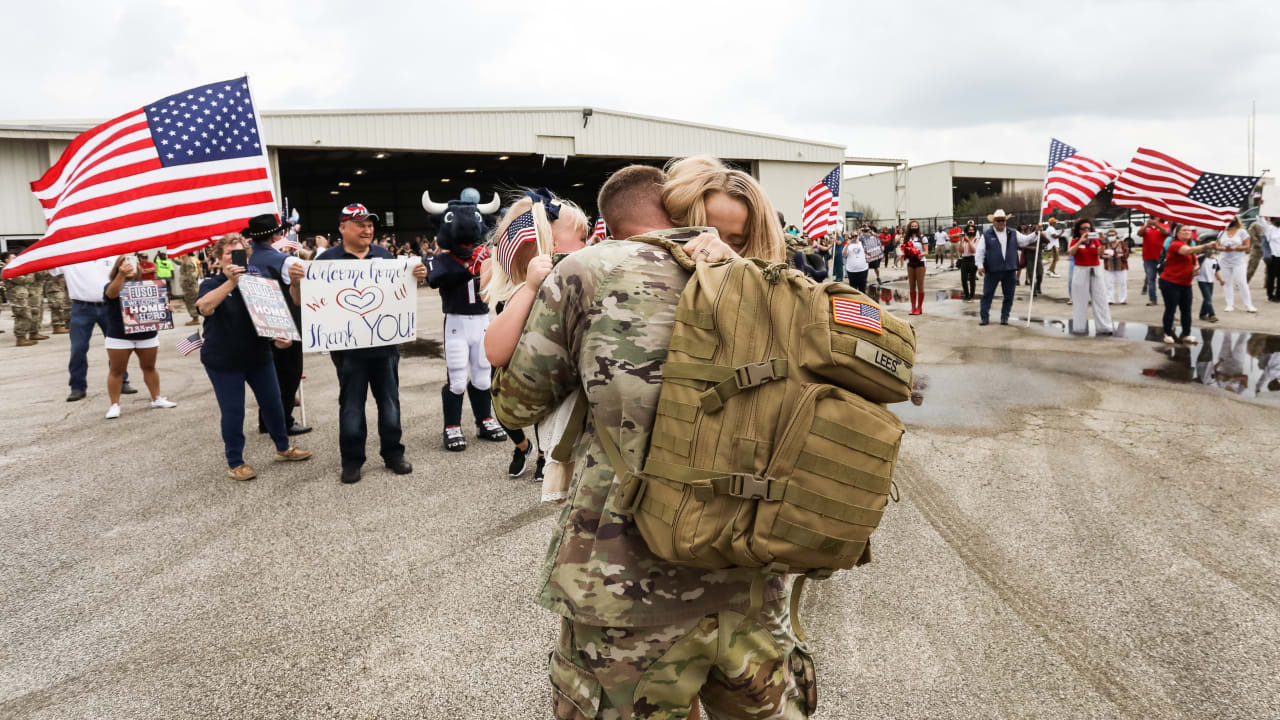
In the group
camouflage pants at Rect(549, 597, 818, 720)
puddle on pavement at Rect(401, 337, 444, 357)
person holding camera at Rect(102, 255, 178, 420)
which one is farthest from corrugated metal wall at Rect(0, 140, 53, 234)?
camouflage pants at Rect(549, 597, 818, 720)

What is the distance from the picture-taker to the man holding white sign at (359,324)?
5.58 metres

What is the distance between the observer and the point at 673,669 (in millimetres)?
1597

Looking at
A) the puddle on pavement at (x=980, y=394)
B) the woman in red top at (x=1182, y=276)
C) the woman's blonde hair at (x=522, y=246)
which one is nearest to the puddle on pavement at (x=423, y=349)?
the puddle on pavement at (x=980, y=394)

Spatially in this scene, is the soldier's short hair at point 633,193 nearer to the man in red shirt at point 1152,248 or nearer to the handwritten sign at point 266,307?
the handwritten sign at point 266,307

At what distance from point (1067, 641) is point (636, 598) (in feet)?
8.43

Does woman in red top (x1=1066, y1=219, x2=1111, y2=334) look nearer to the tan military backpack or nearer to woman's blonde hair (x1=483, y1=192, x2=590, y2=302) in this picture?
woman's blonde hair (x1=483, y1=192, x2=590, y2=302)

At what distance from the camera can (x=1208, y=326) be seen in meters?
11.8

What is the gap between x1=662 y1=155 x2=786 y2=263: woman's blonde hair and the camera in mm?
1811

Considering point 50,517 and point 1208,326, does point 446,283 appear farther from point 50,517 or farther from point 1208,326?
point 1208,326

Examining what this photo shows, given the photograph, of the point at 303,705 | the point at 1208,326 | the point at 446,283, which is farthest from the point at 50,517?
the point at 1208,326

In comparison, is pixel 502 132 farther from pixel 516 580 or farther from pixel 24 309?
pixel 516 580

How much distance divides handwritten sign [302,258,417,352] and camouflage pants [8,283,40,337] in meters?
13.2

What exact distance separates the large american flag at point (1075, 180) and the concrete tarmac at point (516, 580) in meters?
6.42

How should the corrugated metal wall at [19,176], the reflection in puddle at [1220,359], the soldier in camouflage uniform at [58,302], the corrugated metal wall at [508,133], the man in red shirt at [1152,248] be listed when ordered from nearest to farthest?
1. the reflection in puddle at [1220,359]
2. the man in red shirt at [1152,248]
3. the soldier in camouflage uniform at [58,302]
4. the corrugated metal wall at [19,176]
5. the corrugated metal wall at [508,133]
